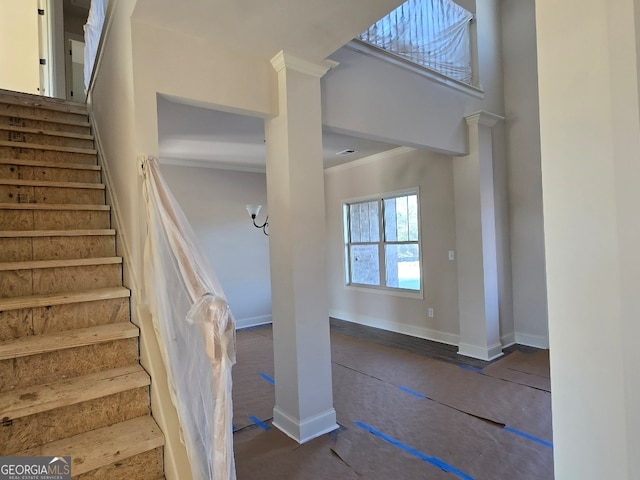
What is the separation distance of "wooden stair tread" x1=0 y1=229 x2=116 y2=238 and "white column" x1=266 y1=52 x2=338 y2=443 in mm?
1073

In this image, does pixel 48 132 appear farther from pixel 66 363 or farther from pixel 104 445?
pixel 104 445

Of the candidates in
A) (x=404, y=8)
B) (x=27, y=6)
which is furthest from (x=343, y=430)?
(x=27, y=6)

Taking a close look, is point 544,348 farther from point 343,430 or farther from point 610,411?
point 610,411

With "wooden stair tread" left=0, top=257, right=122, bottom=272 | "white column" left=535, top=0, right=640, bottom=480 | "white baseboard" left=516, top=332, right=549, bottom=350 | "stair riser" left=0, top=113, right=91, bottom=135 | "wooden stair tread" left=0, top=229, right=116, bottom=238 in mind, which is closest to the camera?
"white column" left=535, top=0, right=640, bottom=480

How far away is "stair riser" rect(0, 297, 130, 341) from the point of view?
1662 millimetres

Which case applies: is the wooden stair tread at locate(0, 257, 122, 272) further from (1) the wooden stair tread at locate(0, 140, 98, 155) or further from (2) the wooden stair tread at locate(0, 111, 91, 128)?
(2) the wooden stair tread at locate(0, 111, 91, 128)

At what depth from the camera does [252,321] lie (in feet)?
18.3

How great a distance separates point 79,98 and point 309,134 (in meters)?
4.56

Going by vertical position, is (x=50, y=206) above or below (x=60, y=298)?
above

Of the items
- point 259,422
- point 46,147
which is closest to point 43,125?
point 46,147

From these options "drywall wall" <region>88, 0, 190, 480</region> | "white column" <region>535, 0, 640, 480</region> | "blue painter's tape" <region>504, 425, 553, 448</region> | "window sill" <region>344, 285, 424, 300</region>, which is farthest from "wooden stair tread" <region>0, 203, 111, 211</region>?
"window sill" <region>344, 285, 424, 300</region>

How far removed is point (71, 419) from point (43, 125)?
2.58 metres

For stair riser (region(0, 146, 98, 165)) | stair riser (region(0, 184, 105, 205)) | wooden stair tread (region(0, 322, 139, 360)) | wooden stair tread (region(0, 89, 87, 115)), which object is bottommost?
wooden stair tread (region(0, 322, 139, 360))

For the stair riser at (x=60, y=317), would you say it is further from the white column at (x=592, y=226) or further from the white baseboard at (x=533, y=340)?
the white baseboard at (x=533, y=340)
